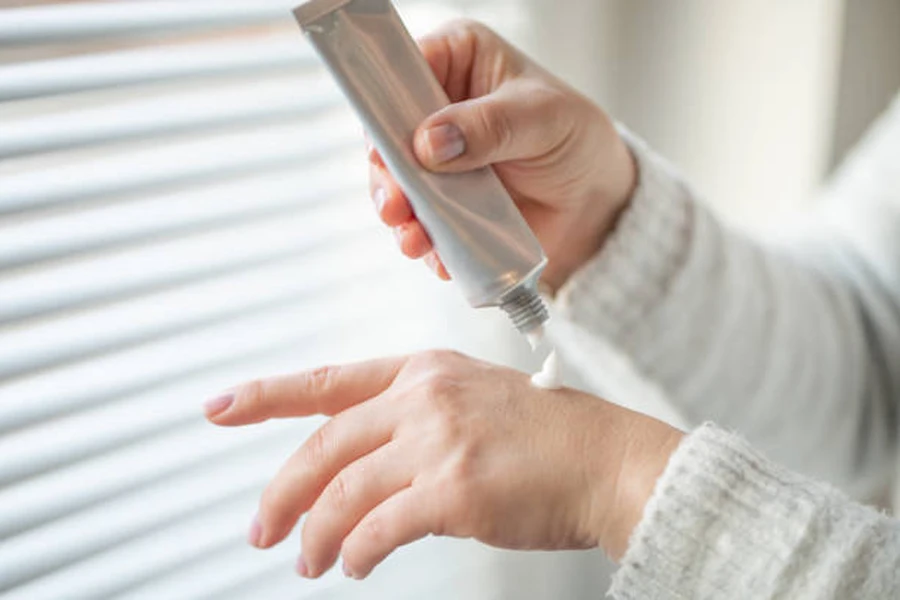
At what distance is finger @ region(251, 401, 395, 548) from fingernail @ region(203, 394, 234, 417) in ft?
0.14

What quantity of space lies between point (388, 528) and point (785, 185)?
677 millimetres

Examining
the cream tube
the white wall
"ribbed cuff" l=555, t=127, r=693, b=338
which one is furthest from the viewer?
the white wall

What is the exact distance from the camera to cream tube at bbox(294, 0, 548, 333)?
0.41 m

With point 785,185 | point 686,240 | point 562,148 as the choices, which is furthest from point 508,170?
point 785,185

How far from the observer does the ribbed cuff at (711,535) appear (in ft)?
1.40

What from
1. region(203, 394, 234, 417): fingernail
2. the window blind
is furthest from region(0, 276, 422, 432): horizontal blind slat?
region(203, 394, 234, 417): fingernail

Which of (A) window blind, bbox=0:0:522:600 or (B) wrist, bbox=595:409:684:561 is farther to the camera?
(A) window blind, bbox=0:0:522:600

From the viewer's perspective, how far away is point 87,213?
1.87 ft

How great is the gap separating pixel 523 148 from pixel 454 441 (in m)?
0.16

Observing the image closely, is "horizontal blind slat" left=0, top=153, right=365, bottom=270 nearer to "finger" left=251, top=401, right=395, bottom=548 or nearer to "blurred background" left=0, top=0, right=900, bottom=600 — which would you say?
"blurred background" left=0, top=0, right=900, bottom=600

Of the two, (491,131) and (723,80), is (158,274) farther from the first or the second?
(723,80)

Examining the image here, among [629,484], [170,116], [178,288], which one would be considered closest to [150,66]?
[170,116]

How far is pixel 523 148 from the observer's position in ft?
1.71

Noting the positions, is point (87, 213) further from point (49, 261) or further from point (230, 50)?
point (230, 50)
